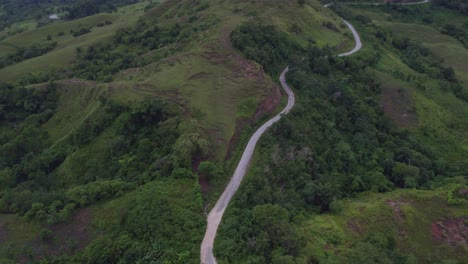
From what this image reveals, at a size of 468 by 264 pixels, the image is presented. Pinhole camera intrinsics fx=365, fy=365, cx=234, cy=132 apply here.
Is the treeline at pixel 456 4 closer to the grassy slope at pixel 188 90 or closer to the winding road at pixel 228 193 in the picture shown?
the grassy slope at pixel 188 90

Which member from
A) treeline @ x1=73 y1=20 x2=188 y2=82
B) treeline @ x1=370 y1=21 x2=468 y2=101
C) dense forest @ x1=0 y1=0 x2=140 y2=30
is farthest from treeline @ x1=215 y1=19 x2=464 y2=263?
dense forest @ x1=0 y1=0 x2=140 y2=30

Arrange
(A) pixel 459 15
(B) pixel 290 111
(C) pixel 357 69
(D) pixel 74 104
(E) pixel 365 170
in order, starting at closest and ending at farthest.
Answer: (E) pixel 365 170, (B) pixel 290 111, (D) pixel 74 104, (C) pixel 357 69, (A) pixel 459 15

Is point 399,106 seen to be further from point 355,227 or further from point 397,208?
point 355,227

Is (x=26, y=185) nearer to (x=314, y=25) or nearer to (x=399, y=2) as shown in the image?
(x=314, y=25)

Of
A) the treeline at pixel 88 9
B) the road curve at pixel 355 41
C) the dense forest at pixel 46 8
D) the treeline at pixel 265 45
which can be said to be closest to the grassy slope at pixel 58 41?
the treeline at pixel 88 9

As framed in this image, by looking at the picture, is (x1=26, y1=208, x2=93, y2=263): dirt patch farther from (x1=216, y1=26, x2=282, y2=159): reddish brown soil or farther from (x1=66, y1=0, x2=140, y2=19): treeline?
(x1=66, y1=0, x2=140, y2=19): treeline

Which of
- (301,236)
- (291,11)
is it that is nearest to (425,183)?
(301,236)
